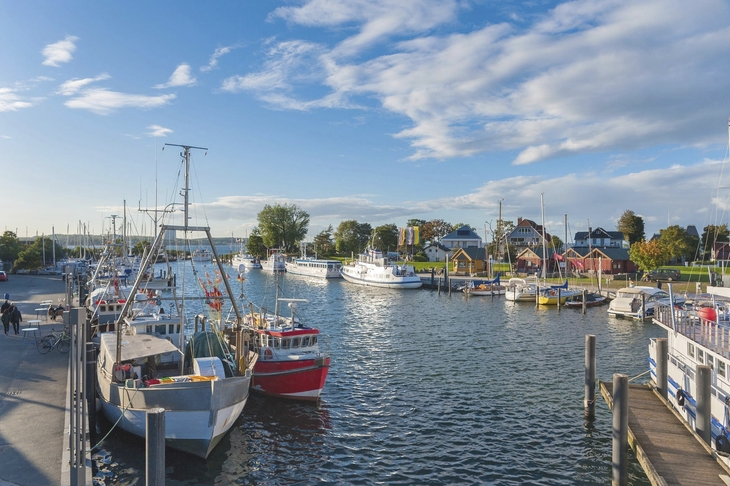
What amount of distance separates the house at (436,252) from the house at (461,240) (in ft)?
5.85

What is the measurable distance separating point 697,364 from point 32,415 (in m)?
23.8

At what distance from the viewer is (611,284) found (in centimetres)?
7700

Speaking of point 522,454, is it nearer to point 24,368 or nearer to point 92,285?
point 24,368

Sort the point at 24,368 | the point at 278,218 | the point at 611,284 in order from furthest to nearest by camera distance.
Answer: the point at 278,218
the point at 611,284
the point at 24,368

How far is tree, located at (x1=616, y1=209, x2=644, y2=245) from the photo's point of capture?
134m

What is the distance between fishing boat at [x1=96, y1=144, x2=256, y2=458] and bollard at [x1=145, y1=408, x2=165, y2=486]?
4.61 m

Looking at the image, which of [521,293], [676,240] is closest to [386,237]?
[676,240]

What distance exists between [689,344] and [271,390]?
18.7 metres

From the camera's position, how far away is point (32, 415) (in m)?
18.3

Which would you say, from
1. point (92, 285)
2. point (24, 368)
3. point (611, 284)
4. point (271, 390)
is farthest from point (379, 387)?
point (611, 284)

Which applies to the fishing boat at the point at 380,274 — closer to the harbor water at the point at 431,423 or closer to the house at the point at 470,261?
the house at the point at 470,261

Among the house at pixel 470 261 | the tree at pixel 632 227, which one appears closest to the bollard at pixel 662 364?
the house at pixel 470 261

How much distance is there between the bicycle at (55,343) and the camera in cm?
2917

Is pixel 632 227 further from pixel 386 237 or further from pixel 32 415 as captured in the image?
pixel 32 415
